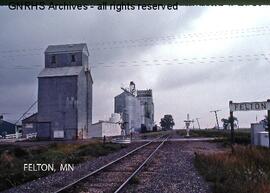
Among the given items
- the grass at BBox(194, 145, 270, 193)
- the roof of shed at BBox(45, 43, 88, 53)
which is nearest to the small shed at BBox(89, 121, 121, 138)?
the roof of shed at BBox(45, 43, 88, 53)

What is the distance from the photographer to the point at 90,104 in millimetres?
62156

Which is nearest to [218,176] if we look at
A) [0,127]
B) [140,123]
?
[0,127]

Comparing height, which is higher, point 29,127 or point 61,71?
point 61,71

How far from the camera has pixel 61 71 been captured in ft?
194

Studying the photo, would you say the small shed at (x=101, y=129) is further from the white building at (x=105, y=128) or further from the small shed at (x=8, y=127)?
the small shed at (x=8, y=127)

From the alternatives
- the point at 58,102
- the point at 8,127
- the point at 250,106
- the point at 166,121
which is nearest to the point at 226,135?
the point at 58,102

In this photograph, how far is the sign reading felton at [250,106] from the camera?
15.6 metres

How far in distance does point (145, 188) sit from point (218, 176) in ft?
8.00

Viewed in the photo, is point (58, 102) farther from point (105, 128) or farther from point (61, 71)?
point (105, 128)

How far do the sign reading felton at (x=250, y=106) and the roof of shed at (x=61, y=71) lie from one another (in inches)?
1681

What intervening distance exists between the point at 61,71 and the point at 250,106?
151 ft

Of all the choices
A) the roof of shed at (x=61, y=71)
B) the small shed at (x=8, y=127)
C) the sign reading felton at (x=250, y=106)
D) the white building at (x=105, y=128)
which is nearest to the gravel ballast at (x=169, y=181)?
the sign reading felton at (x=250, y=106)

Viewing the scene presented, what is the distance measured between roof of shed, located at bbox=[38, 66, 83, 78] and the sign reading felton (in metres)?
42.7

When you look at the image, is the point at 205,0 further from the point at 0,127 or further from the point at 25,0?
the point at 0,127
